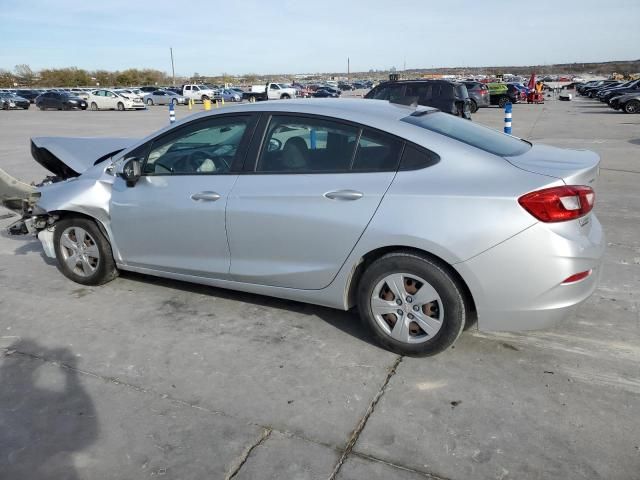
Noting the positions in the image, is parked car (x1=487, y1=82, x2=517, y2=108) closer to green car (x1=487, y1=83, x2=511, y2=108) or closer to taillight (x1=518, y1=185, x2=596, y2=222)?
green car (x1=487, y1=83, x2=511, y2=108)

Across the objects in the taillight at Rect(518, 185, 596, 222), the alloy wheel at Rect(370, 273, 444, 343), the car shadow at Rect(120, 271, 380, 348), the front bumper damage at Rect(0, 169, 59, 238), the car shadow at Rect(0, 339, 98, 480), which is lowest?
the car shadow at Rect(0, 339, 98, 480)

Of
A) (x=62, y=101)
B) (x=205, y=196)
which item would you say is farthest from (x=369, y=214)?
(x=62, y=101)

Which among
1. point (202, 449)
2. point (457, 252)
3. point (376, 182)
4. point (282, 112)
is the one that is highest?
point (282, 112)

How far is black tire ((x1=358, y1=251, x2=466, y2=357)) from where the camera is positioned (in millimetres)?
3104

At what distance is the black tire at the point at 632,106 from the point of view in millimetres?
26172

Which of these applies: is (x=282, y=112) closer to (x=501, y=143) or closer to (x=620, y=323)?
(x=501, y=143)

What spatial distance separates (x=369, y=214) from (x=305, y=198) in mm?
464

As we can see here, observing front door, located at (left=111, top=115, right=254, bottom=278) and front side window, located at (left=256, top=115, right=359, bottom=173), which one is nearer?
front side window, located at (left=256, top=115, right=359, bottom=173)

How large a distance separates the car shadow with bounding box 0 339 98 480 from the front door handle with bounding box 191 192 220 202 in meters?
1.37

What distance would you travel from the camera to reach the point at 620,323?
149 inches

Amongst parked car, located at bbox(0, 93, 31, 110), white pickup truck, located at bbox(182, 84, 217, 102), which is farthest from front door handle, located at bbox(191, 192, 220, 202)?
parked car, located at bbox(0, 93, 31, 110)

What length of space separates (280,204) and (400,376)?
1.35 meters

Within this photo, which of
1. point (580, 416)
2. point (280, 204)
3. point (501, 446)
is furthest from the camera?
point (280, 204)

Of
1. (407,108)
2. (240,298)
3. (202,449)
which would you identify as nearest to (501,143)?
(407,108)
